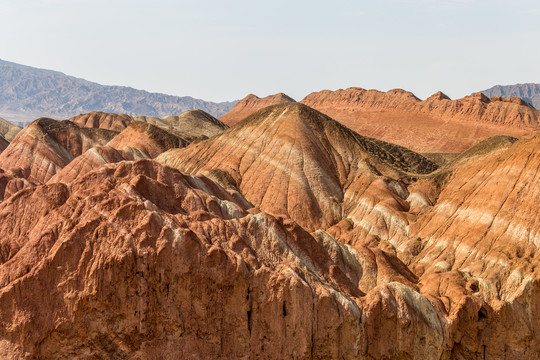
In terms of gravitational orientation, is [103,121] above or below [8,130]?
above

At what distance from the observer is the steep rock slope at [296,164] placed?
8912 cm

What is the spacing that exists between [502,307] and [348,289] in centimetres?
1190

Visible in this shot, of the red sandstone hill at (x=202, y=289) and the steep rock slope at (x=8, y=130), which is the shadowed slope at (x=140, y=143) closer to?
the steep rock slope at (x=8, y=130)

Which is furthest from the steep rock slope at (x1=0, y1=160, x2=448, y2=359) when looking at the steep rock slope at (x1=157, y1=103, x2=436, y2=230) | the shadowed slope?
the shadowed slope

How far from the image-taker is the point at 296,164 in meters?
93.7

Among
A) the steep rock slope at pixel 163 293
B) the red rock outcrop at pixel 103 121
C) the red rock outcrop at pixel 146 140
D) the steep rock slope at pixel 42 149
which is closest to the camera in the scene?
the steep rock slope at pixel 163 293

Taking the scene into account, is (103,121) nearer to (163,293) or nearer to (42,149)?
(42,149)

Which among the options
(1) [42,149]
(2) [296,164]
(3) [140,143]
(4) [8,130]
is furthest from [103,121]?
(2) [296,164]

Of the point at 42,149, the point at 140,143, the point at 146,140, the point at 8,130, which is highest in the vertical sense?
the point at 146,140

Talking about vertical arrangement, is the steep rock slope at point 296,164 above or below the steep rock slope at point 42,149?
above

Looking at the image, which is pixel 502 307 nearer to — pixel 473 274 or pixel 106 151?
pixel 473 274

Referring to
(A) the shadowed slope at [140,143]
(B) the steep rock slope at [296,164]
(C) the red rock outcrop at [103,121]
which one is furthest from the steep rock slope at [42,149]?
(C) the red rock outcrop at [103,121]

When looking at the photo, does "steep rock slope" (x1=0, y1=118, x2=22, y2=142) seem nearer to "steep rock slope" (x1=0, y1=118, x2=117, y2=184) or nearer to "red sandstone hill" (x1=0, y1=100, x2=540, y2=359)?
"steep rock slope" (x1=0, y1=118, x2=117, y2=184)

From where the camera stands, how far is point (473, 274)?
63.8m
